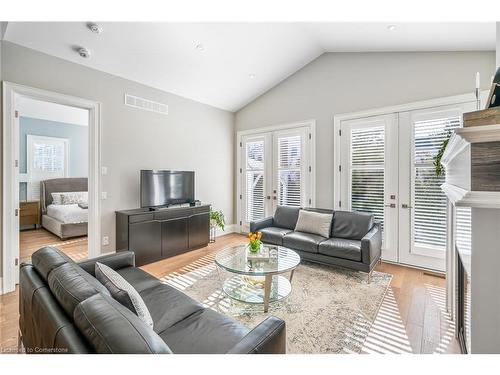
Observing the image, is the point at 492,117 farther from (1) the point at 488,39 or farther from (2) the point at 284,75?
(2) the point at 284,75

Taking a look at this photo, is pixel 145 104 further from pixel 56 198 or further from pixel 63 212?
pixel 56 198

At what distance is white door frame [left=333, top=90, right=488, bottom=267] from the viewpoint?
10.1ft

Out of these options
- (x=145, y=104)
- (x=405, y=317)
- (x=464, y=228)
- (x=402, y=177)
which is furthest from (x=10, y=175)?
(x=402, y=177)

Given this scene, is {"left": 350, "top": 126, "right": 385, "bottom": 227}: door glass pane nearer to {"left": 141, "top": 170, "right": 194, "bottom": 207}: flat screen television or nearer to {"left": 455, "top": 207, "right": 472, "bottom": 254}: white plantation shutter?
{"left": 455, "top": 207, "right": 472, "bottom": 254}: white plantation shutter

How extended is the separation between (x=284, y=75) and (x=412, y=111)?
2283 millimetres

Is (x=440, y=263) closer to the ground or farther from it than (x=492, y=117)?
closer to the ground

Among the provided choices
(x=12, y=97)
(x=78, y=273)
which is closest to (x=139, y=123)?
→ (x=12, y=97)

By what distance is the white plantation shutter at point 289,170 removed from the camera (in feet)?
15.1

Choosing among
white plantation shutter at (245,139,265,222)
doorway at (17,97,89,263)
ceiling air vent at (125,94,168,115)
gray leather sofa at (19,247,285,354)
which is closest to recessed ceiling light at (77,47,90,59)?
ceiling air vent at (125,94,168,115)

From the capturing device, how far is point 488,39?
268 cm

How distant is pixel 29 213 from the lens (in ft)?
18.3

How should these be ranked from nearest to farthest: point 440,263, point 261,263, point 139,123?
point 261,263, point 440,263, point 139,123

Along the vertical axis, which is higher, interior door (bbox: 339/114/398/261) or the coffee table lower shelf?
interior door (bbox: 339/114/398/261)

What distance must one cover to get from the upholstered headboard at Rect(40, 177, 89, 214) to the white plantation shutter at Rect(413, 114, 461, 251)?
6.66m
